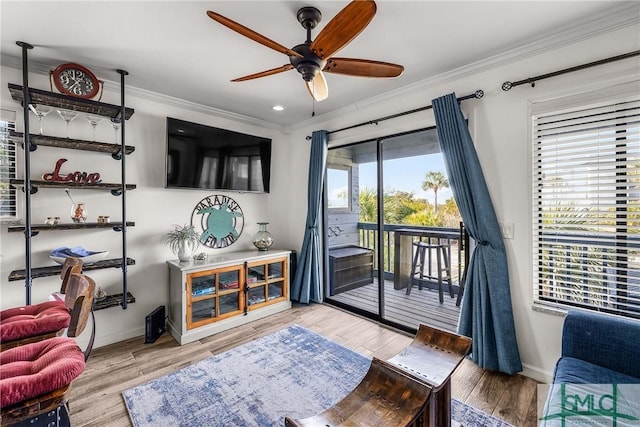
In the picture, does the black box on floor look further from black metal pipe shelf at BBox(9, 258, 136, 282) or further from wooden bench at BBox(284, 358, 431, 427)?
wooden bench at BBox(284, 358, 431, 427)

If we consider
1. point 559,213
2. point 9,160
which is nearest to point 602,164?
point 559,213

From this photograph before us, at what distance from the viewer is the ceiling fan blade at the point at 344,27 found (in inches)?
47.6

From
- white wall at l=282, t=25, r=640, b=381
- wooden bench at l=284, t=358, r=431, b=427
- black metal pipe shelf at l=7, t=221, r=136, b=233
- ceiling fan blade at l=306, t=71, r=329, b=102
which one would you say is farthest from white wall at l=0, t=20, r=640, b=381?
wooden bench at l=284, t=358, r=431, b=427

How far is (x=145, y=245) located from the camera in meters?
3.00

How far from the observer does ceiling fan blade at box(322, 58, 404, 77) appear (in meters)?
1.70

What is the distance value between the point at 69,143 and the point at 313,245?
270 centimetres

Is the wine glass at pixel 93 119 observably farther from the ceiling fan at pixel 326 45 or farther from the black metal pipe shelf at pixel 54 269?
the ceiling fan at pixel 326 45

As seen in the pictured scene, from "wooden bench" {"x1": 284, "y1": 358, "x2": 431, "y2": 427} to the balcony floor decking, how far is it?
1.83 meters

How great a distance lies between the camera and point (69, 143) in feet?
7.89

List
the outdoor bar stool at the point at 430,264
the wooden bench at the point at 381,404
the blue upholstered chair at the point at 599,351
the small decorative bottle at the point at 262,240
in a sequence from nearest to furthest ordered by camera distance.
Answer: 1. the wooden bench at the point at 381,404
2. the blue upholstered chair at the point at 599,351
3. the outdoor bar stool at the point at 430,264
4. the small decorative bottle at the point at 262,240

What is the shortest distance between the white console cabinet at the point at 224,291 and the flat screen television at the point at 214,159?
889 millimetres

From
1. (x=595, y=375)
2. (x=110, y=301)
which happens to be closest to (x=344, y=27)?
(x=595, y=375)

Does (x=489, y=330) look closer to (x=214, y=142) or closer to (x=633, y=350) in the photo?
(x=633, y=350)

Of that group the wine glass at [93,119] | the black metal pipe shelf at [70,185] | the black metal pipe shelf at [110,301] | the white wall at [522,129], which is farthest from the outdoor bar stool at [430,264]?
the wine glass at [93,119]
